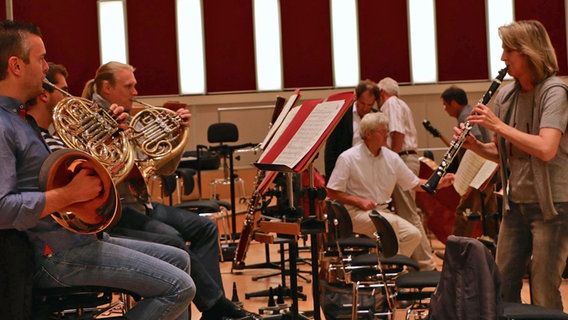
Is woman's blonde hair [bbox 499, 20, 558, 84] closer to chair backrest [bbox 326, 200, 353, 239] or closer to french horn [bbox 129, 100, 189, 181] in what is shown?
chair backrest [bbox 326, 200, 353, 239]

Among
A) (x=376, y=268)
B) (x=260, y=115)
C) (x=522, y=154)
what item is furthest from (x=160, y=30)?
(x=522, y=154)

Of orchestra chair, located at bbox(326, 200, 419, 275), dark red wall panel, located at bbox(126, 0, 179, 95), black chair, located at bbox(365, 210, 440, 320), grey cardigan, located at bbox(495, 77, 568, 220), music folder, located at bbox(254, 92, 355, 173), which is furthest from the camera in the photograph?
dark red wall panel, located at bbox(126, 0, 179, 95)

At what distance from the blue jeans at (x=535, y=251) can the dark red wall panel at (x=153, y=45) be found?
10344mm

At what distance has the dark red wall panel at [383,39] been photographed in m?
14.0

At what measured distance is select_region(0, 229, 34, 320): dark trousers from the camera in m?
3.11

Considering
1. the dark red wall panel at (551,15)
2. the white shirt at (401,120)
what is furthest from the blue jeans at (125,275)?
the dark red wall panel at (551,15)

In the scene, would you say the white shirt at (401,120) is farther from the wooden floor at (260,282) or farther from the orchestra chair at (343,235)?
the orchestra chair at (343,235)

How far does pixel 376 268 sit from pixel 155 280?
1938mm

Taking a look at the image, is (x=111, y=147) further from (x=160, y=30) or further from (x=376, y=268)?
(x=160, y=30)

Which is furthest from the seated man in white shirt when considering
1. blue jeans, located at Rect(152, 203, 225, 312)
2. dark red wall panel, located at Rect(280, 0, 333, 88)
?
dark red wall panel, located at Rect(280, 0, 333, 88)

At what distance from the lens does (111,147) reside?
433 cm

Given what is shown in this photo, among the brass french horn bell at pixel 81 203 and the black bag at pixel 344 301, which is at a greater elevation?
the brass french horn bell at pixel 81 203

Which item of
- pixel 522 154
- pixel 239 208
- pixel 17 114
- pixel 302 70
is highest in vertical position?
pixel 302 70

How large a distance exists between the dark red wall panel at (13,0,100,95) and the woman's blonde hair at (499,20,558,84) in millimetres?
10655
